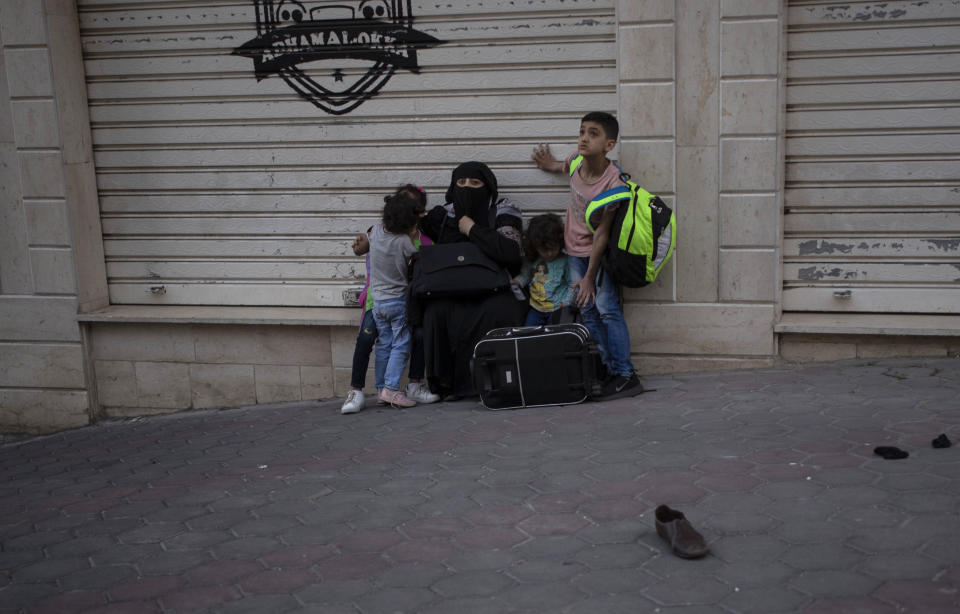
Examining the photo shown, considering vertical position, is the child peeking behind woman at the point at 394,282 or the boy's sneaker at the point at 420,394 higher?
the child peeking behind woman at the point at 394,282

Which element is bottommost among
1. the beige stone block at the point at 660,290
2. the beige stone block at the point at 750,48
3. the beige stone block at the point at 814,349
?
the beige stone block at the point at 814,349

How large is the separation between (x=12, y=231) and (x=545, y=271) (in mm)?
4246

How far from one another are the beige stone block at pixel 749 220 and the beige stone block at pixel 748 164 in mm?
77

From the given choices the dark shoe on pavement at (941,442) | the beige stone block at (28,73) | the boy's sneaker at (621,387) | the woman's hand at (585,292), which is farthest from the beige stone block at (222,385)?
the dark shoe on pavement at (941,442)

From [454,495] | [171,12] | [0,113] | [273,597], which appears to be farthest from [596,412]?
[0,113]

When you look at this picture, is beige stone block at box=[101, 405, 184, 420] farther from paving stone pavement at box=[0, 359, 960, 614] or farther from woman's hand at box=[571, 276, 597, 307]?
woman's hand at box=[571, 276, 597, 307]

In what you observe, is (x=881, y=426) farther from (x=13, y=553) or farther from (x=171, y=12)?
(x=171, y=12)

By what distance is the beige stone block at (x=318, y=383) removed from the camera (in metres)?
7.17

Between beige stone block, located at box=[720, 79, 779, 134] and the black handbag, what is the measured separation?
1.80 m

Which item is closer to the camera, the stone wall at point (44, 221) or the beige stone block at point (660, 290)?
the beige stone block at point (660, 290)

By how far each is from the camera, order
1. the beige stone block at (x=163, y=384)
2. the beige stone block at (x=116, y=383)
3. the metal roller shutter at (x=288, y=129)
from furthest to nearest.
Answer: the beige stone block at (x=116, y=383)
the beige stone block at (x=163, y=384)
the metal roller shutter at (x=288, y=129)

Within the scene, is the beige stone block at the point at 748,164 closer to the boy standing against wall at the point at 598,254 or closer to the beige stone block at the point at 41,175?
the boy standing against wall at the point at 598,254

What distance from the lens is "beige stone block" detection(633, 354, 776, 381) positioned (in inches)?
254

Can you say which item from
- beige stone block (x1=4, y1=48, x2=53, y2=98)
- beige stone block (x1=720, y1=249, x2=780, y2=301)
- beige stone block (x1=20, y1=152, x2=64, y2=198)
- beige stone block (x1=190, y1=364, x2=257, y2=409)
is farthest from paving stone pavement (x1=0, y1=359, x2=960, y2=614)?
beige stone block (x1=4, y1=48, x2=53, y2=98)
